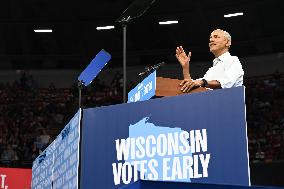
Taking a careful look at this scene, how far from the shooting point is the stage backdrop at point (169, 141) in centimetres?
281

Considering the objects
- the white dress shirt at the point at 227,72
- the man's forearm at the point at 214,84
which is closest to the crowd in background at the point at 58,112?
the white dress shirt at the point at 227,72

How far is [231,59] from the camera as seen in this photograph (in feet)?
12.1

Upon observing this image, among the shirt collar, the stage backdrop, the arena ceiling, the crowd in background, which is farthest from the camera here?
the arena ceiling

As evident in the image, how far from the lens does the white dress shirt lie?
3574mm

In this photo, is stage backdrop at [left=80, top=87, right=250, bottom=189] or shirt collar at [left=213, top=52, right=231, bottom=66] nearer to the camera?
stage backdrop at [left=80, top=87, right=250, bottom=189]

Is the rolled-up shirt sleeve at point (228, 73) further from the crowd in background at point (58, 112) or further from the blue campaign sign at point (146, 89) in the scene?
the crowd in background at point (58, 112)

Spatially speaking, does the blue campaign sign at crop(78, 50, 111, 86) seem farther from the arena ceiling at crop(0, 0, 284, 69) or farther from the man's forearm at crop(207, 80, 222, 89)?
the arena ceiling at crop(0, 0, 284, 69)

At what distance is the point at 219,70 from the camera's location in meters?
3.71

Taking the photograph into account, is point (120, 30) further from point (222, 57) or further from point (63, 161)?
point (63, 161)

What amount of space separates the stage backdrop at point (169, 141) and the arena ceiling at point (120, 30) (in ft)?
39.7

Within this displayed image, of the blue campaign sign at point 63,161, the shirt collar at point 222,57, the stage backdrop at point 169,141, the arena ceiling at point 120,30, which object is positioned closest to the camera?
the stage backdrop at point 169,141

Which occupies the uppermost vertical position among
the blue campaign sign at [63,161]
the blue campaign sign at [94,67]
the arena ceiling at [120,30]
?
the arena ceiling at [120,30]

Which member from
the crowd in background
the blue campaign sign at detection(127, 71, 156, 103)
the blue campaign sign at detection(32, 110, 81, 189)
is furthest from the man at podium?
the crowd in background

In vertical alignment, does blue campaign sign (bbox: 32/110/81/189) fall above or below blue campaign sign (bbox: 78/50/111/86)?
below
